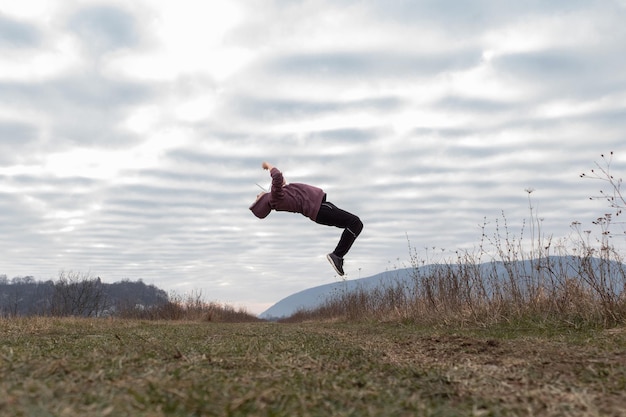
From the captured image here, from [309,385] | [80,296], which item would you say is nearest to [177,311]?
[80,296]

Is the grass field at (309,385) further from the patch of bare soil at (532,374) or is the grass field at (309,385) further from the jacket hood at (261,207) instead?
the jacket hood at (261,207)

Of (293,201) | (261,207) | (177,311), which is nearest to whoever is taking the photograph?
(293,201)

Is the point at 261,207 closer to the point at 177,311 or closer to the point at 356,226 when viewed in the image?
the point at 356,226

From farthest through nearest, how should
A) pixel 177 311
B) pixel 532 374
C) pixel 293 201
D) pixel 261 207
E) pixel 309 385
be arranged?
pixel 177 311
pixel 261 207
pixel 293 201
pixel 532 374
pixel 309 385

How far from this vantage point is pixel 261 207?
7867 mm

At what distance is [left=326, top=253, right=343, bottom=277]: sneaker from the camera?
7900 mm

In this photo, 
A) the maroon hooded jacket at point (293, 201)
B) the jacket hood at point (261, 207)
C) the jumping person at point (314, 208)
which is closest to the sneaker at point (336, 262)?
the jumping person at point (314, 208)

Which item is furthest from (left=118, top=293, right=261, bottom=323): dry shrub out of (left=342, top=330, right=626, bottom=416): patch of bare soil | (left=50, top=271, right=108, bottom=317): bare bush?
(left=342, top=330, right=626, bottom=416): patch of bare soil

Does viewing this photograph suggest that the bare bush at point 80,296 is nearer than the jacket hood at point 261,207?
No

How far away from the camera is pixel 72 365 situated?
2932 millimetres

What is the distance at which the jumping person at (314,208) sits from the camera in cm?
766

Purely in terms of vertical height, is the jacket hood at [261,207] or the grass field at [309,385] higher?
the jacket hood at [261,207]

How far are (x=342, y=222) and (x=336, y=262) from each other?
2.04 ft

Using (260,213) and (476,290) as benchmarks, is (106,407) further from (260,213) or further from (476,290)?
(476,290)
